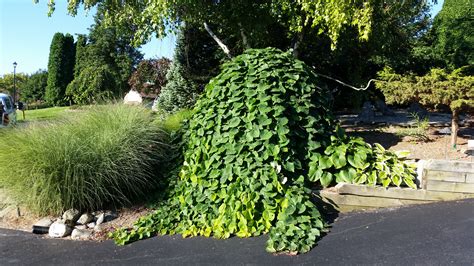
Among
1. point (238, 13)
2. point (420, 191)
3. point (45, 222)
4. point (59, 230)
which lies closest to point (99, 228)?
point (59, 230)

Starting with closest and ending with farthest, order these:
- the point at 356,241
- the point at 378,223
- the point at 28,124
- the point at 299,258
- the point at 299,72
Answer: the point at 299,258
the point at 356,241
the point at 378,223
the point at 299,72
the point at 28,124

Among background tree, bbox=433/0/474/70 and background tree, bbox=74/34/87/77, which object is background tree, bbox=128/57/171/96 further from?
background tree, bbox=74/34/87/77

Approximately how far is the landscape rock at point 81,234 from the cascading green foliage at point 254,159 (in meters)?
0.43

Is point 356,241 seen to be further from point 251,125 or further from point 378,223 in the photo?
point 251,125

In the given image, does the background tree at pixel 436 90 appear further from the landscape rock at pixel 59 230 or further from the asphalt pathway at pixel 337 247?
the landscape rock at pixel 59 230

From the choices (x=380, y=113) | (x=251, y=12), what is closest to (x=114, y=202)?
(x=251, y=12)

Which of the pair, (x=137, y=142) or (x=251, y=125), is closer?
(x=251, y=125)

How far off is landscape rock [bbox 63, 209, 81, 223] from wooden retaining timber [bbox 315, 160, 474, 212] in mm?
2707

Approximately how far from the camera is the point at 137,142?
5238 mm

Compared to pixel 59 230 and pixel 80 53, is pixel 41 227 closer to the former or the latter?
pixel 59 230

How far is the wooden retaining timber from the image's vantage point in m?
4.58

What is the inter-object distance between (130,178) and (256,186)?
1.70 meters

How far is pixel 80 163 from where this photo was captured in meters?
4.83

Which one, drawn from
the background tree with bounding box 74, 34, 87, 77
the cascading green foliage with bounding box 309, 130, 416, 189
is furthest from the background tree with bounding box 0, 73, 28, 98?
the cascading green foliage with bounding box 309, 130, 416, 189
